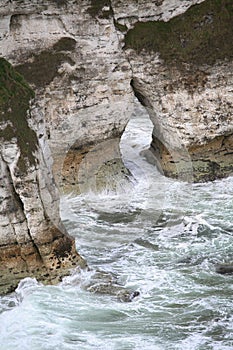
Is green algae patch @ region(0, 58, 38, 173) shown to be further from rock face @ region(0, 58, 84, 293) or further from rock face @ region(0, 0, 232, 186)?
rock face @ region(0, 0, 232, 186)

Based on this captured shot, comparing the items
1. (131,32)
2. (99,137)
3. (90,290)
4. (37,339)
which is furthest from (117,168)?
(37,339)

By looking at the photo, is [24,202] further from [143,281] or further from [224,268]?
[224,268]

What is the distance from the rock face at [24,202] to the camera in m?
16.5

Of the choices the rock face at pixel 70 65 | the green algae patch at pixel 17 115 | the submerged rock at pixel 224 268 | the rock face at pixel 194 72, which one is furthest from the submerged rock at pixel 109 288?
the rock face at pixel 194 72

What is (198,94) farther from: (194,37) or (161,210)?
(161,210)

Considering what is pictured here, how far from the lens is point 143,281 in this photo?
1778cm

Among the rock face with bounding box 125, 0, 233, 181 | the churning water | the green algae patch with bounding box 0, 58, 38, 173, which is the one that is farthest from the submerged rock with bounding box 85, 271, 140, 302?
the rock face with bounding box 125, 0, 233, 181

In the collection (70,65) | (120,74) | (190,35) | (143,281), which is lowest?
(143,281)

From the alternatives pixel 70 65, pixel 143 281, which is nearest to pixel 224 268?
pixel 143 281

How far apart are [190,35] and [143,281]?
12408mm

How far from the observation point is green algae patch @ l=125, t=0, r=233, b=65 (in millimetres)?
25891

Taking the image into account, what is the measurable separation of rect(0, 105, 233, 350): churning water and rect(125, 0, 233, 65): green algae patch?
5.53 meters

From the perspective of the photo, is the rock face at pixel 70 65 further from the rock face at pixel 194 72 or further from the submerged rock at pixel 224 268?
the submerged rock at pixel 224 268

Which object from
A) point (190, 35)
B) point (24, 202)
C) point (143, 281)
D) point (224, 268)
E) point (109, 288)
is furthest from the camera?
point (190, 35)
